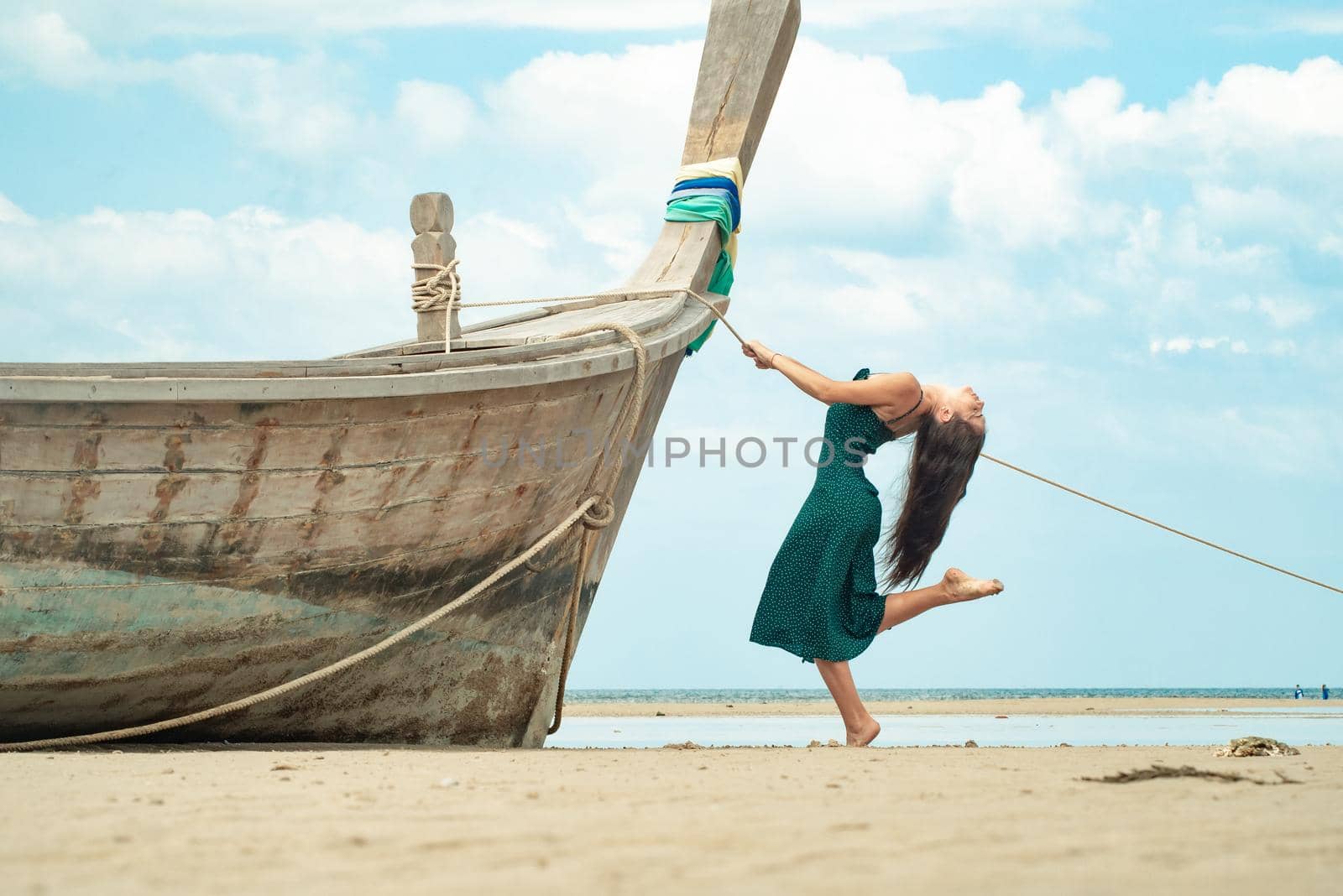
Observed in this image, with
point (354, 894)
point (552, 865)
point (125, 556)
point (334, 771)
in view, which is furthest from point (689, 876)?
point (125, 556)

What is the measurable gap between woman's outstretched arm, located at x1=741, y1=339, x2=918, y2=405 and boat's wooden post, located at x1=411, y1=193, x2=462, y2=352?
129cm

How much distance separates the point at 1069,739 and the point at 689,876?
24.4 ft

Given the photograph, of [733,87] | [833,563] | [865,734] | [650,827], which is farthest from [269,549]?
[733,87]

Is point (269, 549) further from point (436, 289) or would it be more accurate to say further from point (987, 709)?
point (987, 709)

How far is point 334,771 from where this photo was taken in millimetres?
2982

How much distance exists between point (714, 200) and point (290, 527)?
3229 mm

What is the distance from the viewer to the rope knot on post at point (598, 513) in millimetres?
4754

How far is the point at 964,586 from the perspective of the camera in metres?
4.46

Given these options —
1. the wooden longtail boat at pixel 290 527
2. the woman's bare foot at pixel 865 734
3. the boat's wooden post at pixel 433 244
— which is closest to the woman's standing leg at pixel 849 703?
the woman's bare foot at pixel 865 734

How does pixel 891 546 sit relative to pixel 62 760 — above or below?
above

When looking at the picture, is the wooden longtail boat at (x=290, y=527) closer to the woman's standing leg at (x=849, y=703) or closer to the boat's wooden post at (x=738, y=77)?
the woman's standing leg at (x=849, y=703)

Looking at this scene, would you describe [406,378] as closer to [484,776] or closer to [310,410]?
[310,410]

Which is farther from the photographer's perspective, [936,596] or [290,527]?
[936,596]

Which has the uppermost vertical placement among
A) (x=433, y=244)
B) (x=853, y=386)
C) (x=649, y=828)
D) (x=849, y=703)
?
(x=433, y=244)
